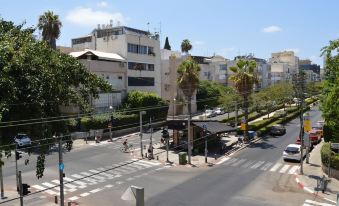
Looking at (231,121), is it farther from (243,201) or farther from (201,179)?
(243,201)

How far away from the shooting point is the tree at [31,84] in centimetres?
1488

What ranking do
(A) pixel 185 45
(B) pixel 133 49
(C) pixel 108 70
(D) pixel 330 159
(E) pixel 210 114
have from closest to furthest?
(D) pixel 330 159 < (C) pixel 108 70 < (B) pixel 133 49 < (E) pixel 210 114 < (A) pixel 185 45

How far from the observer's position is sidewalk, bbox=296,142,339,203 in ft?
93.7

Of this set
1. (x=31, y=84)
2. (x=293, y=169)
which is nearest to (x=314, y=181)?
(x=293, y=169)

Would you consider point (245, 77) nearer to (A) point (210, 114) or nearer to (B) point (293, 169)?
(B) point (293, 169)

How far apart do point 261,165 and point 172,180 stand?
414 inches

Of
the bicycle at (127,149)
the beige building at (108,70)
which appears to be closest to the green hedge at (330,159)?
the bicycle at (127,149)

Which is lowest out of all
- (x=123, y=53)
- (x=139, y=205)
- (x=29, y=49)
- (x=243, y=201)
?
(x=243, y=201)

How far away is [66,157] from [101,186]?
11744 millimetres

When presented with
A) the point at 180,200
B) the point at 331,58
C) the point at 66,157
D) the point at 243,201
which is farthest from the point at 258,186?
the point at 66,157

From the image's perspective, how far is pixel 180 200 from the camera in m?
26.5

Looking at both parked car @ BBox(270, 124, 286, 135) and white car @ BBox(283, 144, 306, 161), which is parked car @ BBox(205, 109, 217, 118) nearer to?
parked car @ BBox(270, 124, 286, 135)

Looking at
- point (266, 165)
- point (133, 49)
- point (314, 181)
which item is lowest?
point (314, 181)

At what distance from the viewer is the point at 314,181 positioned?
3203 centimetres
